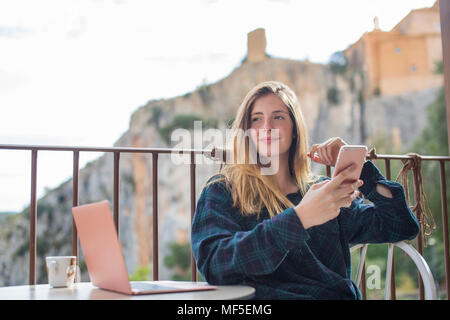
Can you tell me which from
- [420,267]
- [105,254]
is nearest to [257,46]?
Result: [420,267]

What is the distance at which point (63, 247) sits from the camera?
65.4 ft

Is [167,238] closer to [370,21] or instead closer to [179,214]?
[179,214]

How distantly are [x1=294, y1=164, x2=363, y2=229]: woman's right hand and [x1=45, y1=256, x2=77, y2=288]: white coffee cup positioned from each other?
0.54 m

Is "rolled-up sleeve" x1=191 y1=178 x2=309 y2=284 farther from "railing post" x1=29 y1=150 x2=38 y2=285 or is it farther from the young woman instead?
"railing post" x1=29 y1=150 x2=38 y2=285

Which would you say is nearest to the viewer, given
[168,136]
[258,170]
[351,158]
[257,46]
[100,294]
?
[100,294]

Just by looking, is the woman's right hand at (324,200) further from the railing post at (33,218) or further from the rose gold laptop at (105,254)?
the railing post at (33,218)

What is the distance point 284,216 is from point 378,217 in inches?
18.5

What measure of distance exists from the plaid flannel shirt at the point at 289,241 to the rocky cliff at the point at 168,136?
18.2 meters

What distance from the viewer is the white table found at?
865 mm

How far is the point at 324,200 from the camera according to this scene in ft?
3.24

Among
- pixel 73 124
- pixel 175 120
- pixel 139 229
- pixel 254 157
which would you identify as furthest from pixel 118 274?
pixel 73 124

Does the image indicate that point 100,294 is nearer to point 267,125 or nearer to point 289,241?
point 289,241

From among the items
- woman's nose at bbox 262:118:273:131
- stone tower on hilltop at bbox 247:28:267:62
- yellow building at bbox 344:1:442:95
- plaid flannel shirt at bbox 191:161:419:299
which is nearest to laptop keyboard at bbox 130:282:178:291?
plaid flannel shirt at bbox 191:161:419:299

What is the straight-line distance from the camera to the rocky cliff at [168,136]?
2002cm
